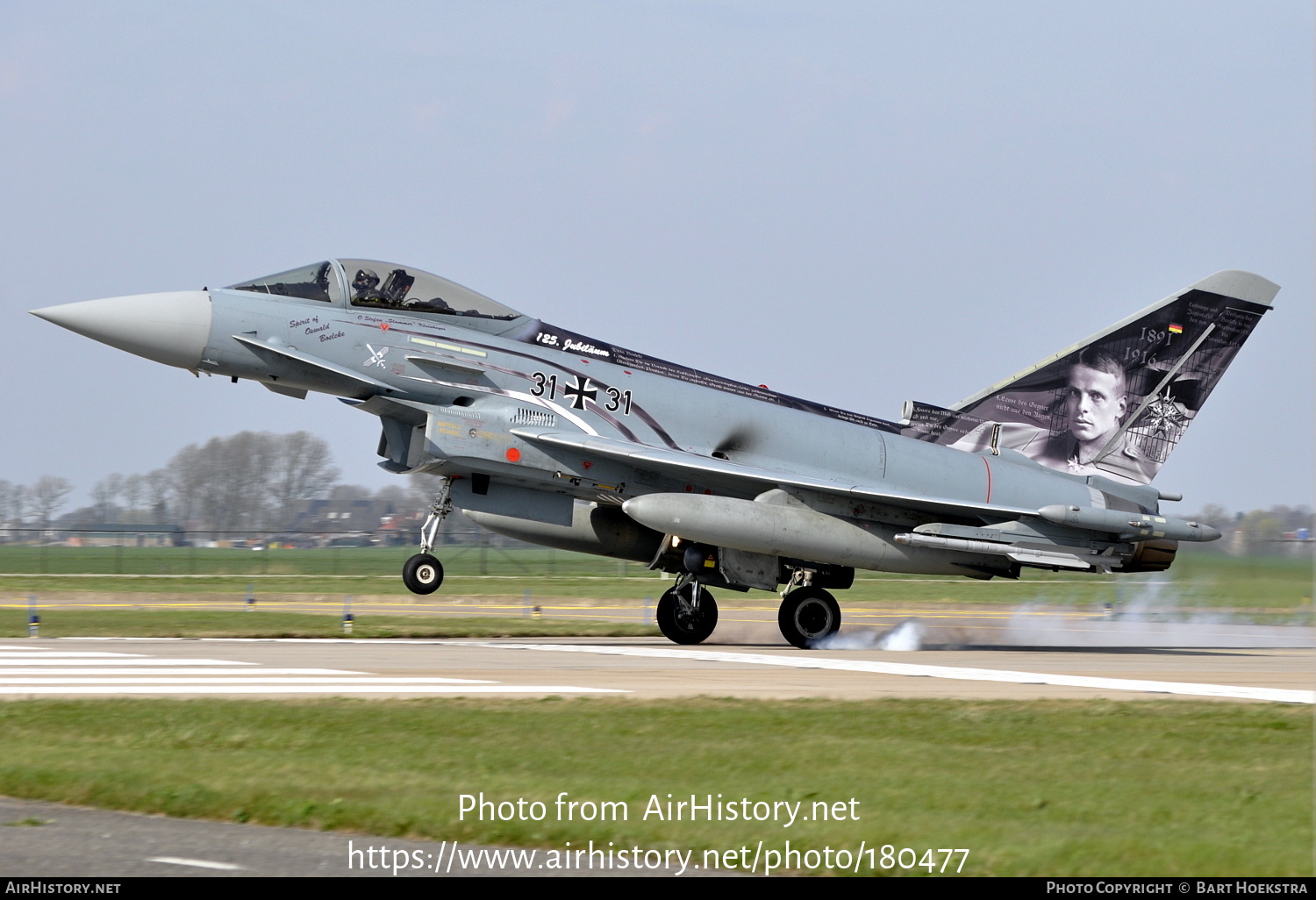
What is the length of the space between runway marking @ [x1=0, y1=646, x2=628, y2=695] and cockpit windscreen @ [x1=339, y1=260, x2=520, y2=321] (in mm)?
5489

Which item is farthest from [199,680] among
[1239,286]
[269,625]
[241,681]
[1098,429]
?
[1239,286]

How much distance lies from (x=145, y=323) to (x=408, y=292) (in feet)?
10.8

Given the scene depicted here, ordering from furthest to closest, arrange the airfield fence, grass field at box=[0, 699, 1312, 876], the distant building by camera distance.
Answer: the distant building, the airfield fence, grass field at box=[0, 699, 1312, 876]

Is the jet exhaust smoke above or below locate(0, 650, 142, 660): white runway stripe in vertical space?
above

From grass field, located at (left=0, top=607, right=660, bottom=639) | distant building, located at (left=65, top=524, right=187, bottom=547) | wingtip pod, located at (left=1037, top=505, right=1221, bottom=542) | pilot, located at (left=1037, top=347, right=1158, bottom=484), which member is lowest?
distant building, located at (left=65, top=524, right=187, bottom=547)

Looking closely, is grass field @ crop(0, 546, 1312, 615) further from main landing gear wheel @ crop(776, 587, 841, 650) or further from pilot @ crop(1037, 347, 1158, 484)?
main landing gear wheel @ crop(776, 587, 841, 650)

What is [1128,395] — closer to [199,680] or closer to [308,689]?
[308,689]

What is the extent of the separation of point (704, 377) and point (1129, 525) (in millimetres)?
6362

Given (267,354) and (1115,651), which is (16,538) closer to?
(267,354)

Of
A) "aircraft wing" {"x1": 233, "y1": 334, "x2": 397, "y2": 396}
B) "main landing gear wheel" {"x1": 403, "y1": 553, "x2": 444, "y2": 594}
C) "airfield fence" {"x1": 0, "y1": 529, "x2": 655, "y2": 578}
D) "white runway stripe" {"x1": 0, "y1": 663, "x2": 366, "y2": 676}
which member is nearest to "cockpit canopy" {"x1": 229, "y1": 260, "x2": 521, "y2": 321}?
"aircraft wing" {"x1": 233, "y1": 334, "x2": 397, "y2": 396}

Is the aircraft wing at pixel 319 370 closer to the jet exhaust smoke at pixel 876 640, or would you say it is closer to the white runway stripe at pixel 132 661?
the white runway stripe at pixel 132 661

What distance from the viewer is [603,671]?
1440cm

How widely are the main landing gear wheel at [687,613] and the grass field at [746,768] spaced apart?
856cm

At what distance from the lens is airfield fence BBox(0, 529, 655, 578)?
5038 cm
